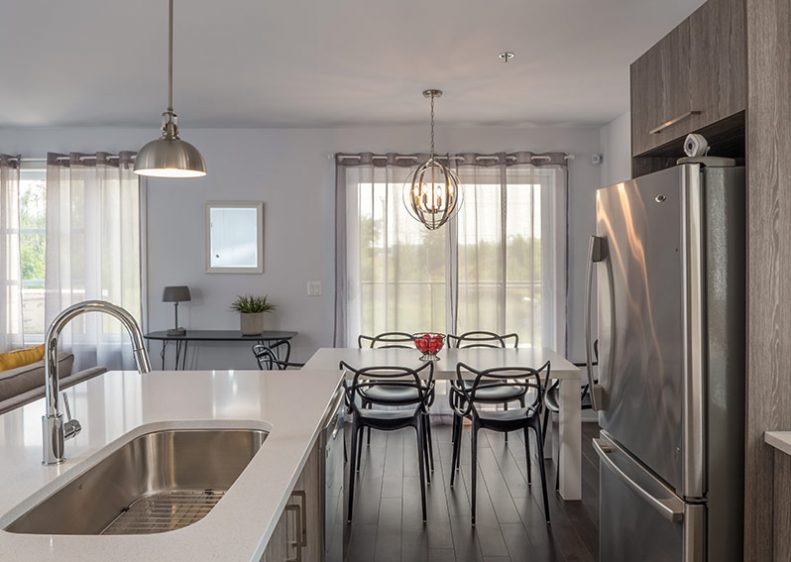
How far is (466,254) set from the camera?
5172mm

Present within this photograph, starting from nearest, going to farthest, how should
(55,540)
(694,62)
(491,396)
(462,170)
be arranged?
(55,540) → (694,62) → (491,396) → (462,170)

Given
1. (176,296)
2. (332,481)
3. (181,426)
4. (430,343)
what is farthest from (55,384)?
(176,296)

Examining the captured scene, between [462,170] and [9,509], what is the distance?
4.48m

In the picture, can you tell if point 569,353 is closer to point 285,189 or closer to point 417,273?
point 417,273

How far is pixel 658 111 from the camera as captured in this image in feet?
7.34

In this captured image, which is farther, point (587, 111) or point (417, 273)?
point (417, 273)

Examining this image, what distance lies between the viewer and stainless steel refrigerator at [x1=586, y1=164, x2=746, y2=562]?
1.77m

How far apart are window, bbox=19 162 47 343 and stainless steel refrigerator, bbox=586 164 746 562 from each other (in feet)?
16.6

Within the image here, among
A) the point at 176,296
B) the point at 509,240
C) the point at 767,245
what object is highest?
the point at 509,240

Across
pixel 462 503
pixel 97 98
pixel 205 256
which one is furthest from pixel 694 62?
pixel 205 256

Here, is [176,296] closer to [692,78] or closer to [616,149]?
[616,149]

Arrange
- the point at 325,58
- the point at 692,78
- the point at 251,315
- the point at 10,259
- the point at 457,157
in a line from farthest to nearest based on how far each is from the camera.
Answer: the point at 10,259
the point at 457,157
the point at 251,315
the point at 325,58
the point at 692,78

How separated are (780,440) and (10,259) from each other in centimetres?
572

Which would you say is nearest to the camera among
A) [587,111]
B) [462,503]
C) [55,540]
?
[55,540]
